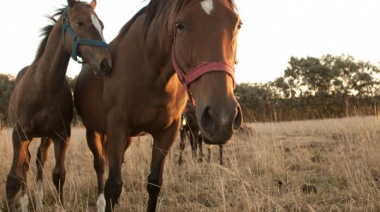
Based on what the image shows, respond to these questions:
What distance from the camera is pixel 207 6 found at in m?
1.82

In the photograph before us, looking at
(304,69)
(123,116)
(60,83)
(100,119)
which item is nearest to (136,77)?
(123,116)

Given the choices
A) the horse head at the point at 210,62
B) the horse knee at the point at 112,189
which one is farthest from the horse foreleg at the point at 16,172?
the horse head at the point at 210,62

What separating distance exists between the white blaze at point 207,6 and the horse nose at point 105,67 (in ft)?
4.25

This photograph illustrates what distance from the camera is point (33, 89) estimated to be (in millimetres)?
3334

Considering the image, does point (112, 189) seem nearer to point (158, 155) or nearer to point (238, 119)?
point (158, 155)

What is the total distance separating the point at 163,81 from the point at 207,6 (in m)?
0.94

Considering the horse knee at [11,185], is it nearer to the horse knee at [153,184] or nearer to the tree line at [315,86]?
the horse knee at [153,184]

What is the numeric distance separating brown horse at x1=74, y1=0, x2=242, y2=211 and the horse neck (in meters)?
0.27

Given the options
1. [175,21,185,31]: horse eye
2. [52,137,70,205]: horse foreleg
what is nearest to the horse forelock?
[175,21,185,31]: horse eye

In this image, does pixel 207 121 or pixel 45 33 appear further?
pixel 45 33

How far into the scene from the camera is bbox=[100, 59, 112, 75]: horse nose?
2836 millimetres

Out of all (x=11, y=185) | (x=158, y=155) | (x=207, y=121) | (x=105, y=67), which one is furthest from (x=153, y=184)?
(x=207, y=121)

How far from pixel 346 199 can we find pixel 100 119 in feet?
8.61

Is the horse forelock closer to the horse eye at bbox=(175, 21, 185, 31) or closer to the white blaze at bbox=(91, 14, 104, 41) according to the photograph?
the horse eye at bbox=(175, 21, 185, 31)
